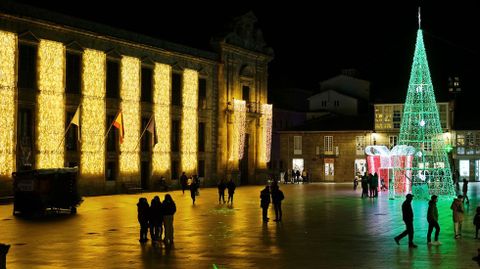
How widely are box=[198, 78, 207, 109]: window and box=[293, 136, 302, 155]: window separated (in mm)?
21866

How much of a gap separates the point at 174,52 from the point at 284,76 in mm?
42989

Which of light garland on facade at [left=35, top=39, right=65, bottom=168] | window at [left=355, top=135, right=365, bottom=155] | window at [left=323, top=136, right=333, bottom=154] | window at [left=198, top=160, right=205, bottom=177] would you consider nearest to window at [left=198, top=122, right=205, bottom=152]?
window at [left=198, top=160, right=205, bottom=177]

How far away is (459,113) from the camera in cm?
8494

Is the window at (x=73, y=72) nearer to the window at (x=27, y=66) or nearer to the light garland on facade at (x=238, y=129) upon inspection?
the window at (x=27, y=66)

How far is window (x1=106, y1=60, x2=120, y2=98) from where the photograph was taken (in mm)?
50344

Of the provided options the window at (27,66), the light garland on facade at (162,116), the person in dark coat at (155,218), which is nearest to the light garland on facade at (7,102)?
the window at (27,66)

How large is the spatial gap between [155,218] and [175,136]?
36.1 metres

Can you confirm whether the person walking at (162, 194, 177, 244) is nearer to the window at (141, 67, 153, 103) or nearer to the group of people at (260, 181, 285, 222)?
the group of people at (260, 181, 285, 222)

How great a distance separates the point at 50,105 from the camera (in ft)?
147

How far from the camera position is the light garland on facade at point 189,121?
5853 cm

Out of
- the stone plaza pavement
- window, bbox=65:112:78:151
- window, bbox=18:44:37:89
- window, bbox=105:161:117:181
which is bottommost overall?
the stone plaza pavement

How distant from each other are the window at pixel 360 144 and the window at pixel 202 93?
908 inches

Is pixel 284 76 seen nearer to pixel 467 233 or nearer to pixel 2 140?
pixel 2 140

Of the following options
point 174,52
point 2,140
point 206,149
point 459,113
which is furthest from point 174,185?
point 459,113
